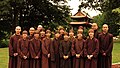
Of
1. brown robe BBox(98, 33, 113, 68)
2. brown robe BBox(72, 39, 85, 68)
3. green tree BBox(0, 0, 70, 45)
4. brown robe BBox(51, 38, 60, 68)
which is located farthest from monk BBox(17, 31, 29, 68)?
green tree BBox(0, 0, 70, 45)

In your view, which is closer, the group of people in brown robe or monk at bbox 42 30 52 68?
the group of people in brown robe

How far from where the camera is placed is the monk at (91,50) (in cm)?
1378

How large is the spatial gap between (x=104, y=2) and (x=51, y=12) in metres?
21.2

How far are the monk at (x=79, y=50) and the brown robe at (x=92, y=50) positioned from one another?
0.16 m

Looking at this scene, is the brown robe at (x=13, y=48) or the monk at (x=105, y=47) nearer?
the monk at (x=105, y=47)

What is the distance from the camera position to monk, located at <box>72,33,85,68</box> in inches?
548

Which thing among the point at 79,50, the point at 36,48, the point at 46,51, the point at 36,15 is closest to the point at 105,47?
the point at 79,50

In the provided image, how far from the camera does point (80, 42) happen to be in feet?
45.8

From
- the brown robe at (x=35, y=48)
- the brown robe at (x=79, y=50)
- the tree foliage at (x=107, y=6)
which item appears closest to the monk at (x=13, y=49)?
the brown robe at (x=35, y=48)

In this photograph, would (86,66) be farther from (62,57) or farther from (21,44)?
(21,44)

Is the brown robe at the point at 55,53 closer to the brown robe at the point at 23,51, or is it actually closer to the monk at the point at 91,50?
the brown robe at the point at 23,51

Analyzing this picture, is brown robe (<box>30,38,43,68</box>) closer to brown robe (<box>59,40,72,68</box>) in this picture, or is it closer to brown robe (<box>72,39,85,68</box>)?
brown robe (<box>59,40,72,68</box>)

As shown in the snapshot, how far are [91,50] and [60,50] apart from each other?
1.20 metres

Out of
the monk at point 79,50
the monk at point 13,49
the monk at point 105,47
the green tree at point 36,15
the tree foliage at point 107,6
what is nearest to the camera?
the monk at point 79,50
